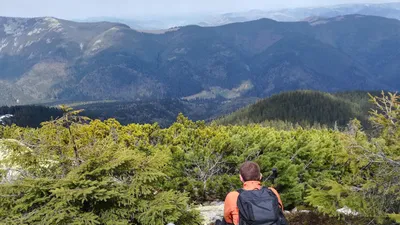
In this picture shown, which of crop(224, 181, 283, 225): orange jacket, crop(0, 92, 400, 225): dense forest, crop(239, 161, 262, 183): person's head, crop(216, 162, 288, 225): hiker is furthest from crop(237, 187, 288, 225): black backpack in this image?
crop(0, 92, 400, 225): dense forest

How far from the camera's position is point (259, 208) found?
735 cm

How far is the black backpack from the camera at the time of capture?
24.0ft

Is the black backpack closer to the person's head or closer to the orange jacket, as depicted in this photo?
the orange jacket

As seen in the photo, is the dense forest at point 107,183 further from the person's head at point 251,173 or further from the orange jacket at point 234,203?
the person's head at point 251,173

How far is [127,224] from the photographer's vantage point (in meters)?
9.48

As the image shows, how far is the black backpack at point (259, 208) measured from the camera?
7316 millimetres

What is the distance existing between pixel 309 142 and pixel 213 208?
8440 mm

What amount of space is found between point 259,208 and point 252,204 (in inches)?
6.3

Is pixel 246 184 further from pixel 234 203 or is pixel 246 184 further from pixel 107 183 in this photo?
pixel 107 183

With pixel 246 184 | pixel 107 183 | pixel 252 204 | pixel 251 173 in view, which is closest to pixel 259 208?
pixel 252 204

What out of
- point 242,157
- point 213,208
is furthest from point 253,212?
point 242,157

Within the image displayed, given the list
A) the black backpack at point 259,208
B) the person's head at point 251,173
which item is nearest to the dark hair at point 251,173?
the person's head at point 251,173

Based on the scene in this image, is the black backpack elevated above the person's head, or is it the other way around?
the person's head

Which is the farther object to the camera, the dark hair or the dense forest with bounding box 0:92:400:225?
the dense forest with bounding box 0:92:400:225
